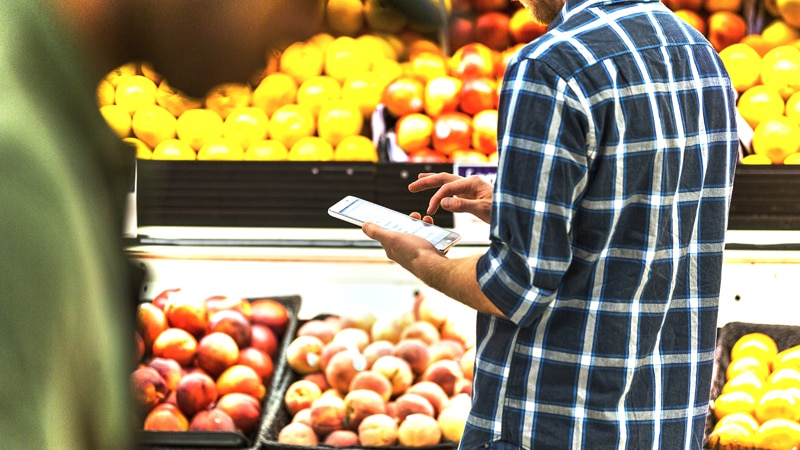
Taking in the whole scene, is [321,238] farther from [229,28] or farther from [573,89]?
[229,28]

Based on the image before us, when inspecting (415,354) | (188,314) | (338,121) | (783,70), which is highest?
(783,70)

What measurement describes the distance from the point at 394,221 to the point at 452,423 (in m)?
1.25

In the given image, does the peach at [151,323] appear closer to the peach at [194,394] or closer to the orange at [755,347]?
the peach at [194,394]

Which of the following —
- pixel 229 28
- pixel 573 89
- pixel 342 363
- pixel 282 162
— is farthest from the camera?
pixel 342 363

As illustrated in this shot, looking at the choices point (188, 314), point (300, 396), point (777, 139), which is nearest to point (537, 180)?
point (777, 139)

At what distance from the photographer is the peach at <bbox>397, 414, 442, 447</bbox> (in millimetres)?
2736

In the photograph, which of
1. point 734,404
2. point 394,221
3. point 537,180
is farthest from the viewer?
point 734,404

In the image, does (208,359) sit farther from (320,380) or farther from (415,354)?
(415,354)

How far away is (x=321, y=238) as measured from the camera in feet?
9.23

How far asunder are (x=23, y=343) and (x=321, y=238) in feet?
7.49

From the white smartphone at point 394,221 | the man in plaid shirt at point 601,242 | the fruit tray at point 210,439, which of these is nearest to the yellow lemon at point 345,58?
the fruit tray at point 210,439

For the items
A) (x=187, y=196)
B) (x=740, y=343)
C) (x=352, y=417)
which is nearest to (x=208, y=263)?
(x=187, y=196)

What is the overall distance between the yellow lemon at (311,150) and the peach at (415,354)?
25.1 inches

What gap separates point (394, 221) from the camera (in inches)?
66.0
